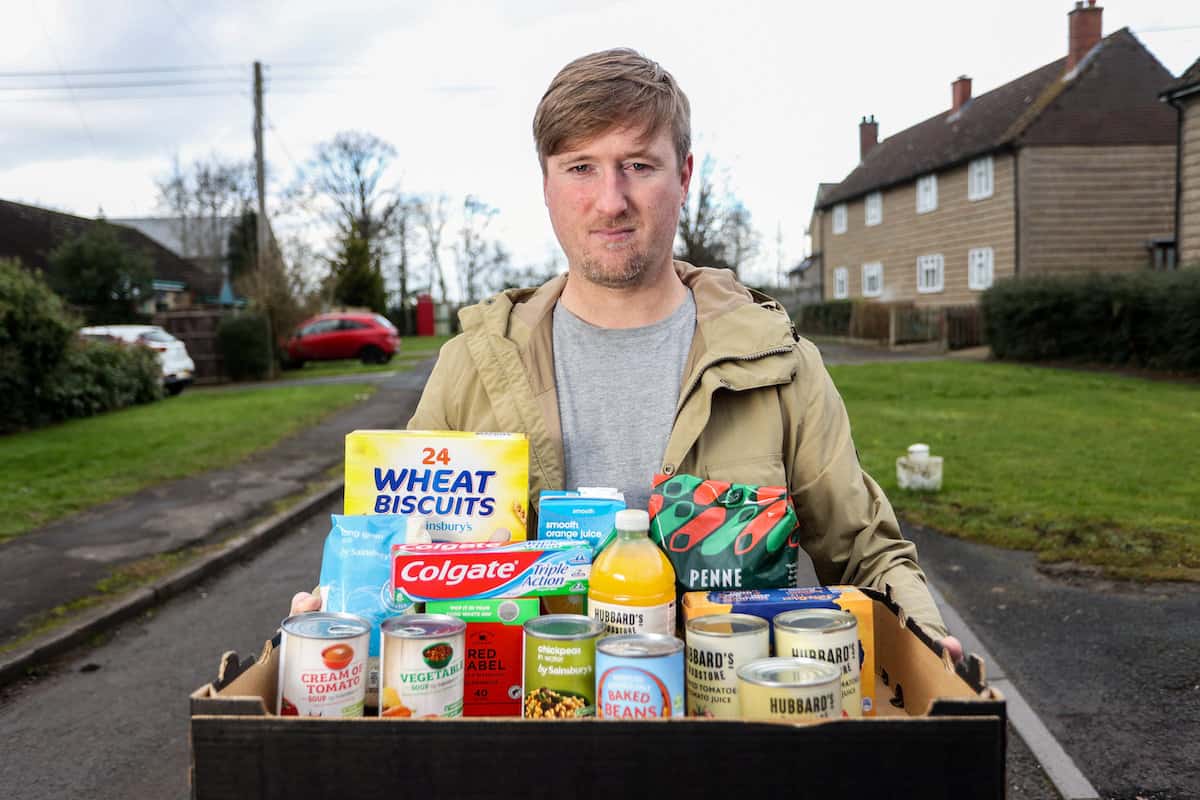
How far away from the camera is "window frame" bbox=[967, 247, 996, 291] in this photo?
111ft

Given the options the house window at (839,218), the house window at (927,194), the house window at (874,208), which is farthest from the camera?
the house window at (839,218)

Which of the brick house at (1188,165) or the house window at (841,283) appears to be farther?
the house window at (841,283)

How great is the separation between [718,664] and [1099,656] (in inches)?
189

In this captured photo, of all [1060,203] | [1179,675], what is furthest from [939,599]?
[1060,203]

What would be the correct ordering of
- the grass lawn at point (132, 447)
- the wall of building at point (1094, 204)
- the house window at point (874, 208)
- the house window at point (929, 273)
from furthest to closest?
the house window at point (874, 208) < the house window at point (929, 273) < the wall of building at point (1094, 204) < the grass lawn at point (132, 447)

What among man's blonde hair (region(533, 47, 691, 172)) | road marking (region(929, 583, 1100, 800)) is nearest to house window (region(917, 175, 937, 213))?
road marking (region(929, 583, 1100, 800))

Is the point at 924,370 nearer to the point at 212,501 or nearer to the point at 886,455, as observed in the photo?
the point at 886,455

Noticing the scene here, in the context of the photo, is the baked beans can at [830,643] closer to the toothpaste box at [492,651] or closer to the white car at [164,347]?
the toothpaste box at [492,651]

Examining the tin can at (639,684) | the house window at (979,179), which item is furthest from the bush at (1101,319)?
the tin can at (639,684)

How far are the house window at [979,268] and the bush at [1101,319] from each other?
7245mm

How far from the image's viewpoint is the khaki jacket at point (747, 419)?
2.49 m

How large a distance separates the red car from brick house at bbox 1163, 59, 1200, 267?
23.0 m

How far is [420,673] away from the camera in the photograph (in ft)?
5.42

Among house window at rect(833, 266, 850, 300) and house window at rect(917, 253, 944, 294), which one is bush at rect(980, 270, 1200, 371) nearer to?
house window at rect(917, 253, 944, 294)
